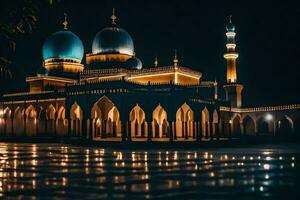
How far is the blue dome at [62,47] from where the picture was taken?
1850 inches

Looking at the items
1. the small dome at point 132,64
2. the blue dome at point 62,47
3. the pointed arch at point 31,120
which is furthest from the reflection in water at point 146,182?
the blue dome at point 62,47

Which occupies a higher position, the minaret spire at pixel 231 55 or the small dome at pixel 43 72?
the minaret spire at pixel 231 55

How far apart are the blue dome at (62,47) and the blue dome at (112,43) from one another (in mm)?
3224

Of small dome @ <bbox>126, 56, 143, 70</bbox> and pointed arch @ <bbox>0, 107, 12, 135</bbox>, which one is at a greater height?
small dome @ <bbox>126, 56, 143, 70</bbox>

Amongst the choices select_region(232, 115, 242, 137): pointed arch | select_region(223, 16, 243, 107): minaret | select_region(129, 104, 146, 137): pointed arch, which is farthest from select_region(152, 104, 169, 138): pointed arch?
select_region(223, 16, 243, 107): minaret

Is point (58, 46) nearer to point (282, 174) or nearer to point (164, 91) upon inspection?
point (164, 91)

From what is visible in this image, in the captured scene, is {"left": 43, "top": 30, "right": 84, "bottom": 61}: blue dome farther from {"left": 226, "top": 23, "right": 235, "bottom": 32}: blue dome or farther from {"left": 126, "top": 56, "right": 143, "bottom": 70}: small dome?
{"left": 226, "top": 23, "right": 235, "bottom": 32}: blue dome

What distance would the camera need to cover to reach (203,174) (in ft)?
35.6

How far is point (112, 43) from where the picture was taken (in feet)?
146

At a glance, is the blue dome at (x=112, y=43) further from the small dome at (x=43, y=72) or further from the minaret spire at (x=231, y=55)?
the minaret spire at (x=231, y=55)

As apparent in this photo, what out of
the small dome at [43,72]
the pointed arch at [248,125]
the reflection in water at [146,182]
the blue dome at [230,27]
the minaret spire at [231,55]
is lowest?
the reflection in water at [146,182]

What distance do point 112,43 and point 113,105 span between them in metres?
11.0

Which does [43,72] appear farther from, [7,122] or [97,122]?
[97,122]

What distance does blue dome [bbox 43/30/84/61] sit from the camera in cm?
4700
